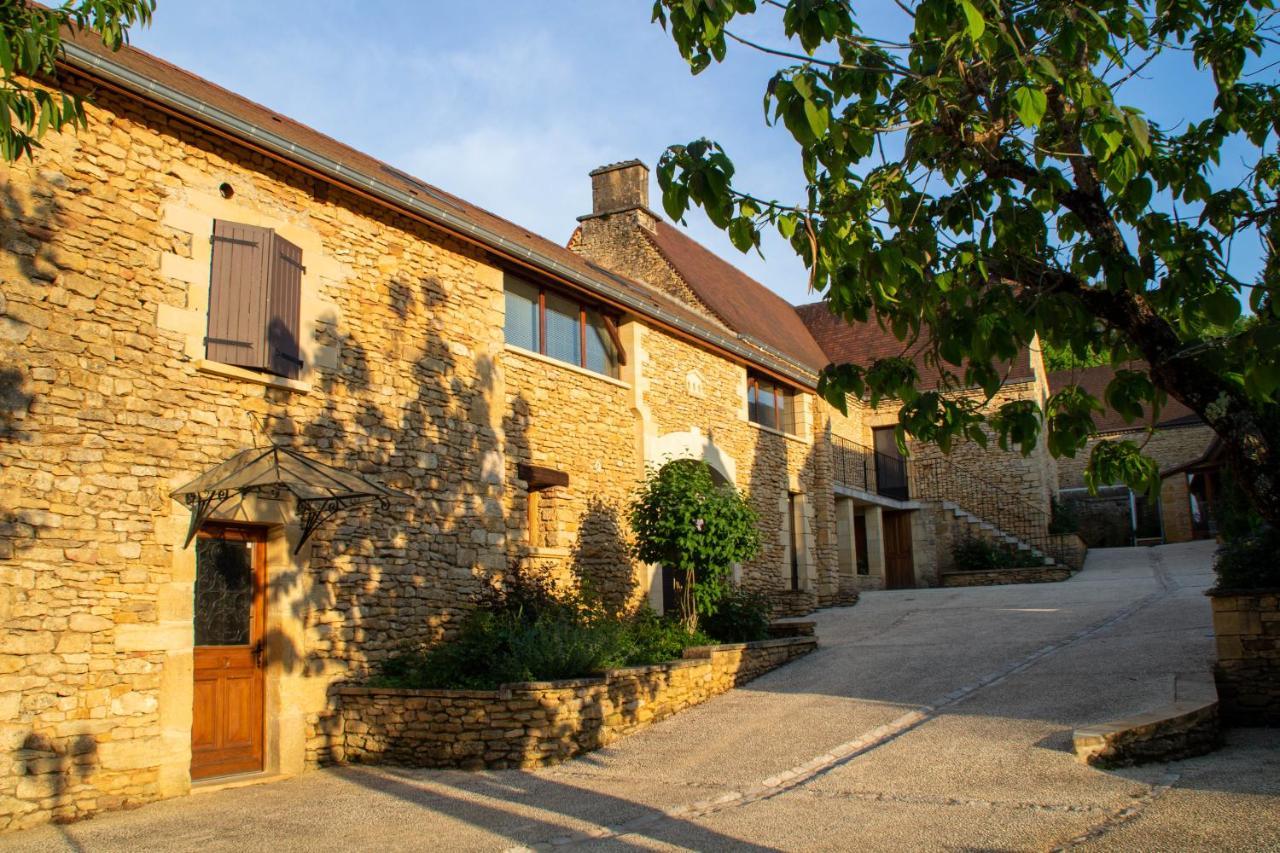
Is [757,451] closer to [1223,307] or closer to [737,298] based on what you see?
[737,298]

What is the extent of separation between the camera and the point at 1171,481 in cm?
2920

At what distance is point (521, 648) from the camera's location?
9.16m

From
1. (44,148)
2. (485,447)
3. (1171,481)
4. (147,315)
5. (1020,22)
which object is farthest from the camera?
(1171,481)

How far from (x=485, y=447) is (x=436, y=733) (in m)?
3.15

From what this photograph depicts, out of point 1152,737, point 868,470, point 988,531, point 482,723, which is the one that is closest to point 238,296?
point 482,723

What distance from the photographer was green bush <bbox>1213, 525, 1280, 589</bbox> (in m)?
9.41

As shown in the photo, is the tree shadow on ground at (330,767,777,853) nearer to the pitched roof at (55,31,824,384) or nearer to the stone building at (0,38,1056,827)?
the stone building at (0,38,1056,827)

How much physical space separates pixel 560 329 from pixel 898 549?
13001 millimetres

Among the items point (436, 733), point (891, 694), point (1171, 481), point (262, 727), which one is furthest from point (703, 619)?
point (1171, 481)

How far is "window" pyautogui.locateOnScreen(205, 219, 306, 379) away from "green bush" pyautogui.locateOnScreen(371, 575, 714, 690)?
2.74m

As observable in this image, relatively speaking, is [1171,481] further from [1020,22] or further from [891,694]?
[1020,22]

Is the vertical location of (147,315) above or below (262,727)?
above

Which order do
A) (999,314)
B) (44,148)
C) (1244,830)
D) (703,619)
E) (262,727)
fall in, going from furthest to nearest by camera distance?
(703,619) → (262,727) → (44,148) → (1244,830) → (999,314)

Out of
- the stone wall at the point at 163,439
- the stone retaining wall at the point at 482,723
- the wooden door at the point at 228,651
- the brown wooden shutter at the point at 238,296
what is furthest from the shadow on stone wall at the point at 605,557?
the brown wooden shutter at the point at 238,296
